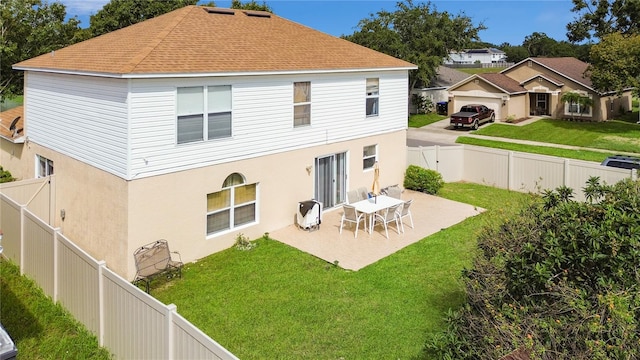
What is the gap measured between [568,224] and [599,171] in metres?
15.1

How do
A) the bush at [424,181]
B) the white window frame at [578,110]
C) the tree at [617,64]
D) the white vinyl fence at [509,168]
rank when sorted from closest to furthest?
the white vinyl fence at [509,168], the bush at [424,181], the tree at [617,64], the white window frame at [578,110]

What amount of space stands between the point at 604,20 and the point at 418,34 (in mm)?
15783

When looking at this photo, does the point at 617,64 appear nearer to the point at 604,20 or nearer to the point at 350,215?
the point at 604,20

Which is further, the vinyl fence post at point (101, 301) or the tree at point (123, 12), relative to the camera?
the tree at point (123, 12)

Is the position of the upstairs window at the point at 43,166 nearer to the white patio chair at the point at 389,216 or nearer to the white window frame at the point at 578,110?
the white patio chair at the point at 389,216

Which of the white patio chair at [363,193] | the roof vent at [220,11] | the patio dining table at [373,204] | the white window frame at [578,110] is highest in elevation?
the roof vent at [220,11]

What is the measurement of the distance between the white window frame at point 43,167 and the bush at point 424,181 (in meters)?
12.9

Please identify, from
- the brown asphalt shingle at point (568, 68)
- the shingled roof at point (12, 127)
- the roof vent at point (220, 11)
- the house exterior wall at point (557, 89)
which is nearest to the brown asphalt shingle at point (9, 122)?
the shingled roof at point (12, 127)

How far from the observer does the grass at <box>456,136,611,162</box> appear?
1125 inches

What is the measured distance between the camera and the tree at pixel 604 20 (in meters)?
41.0

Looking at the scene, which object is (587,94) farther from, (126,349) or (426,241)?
(126,349)

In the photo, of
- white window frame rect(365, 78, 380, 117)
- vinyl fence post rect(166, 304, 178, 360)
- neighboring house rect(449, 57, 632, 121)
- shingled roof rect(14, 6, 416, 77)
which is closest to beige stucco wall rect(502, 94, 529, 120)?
neighboring house rect(449, 57, 632, 121)

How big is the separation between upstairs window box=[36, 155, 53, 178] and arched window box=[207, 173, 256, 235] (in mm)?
5725

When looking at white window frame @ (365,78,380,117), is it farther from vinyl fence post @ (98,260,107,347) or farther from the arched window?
vinyl fence post @ (98,260,107,347)
